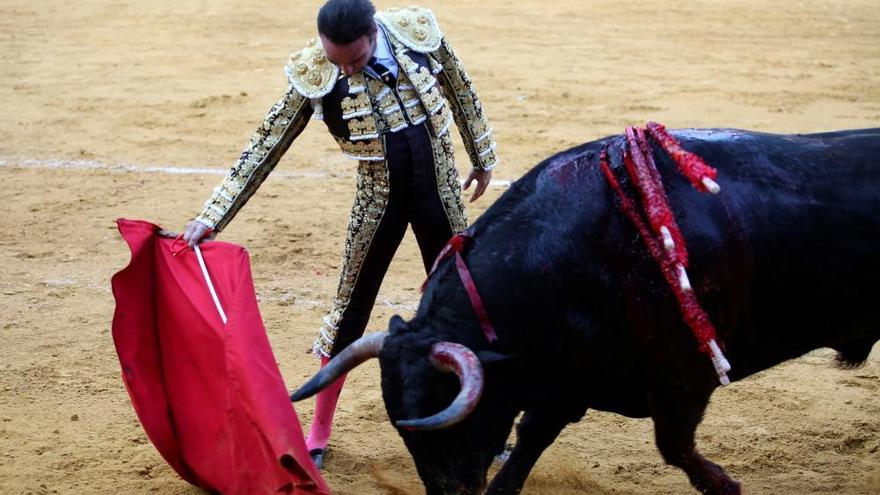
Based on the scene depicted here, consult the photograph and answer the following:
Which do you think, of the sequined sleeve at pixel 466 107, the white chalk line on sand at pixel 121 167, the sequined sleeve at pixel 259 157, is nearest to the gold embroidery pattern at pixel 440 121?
the sequined sleeve at pixel 466 107

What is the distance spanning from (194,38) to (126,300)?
8062mm

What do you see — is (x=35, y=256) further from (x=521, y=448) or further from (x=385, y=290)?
(x=521, y=448)

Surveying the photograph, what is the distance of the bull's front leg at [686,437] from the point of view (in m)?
3.61

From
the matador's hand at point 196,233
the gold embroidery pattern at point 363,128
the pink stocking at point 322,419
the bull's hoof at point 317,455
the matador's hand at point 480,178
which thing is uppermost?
the gold embroidery pattern at point 363,128

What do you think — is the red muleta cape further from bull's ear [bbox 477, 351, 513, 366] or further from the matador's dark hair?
the matador's dark hair

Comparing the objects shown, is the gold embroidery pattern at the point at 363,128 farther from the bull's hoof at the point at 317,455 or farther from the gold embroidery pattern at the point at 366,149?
the bull's hoof at the point at 317,455

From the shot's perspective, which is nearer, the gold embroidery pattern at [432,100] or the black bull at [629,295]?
the black bull at [629,295]

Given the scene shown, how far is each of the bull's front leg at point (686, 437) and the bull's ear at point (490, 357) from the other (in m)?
0.52

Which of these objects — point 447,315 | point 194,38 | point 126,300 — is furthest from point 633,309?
point 194,38

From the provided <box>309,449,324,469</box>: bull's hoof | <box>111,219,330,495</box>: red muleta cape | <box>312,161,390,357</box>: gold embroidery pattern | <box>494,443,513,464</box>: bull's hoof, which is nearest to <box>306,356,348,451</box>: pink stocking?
<box>309,449,324,469</box>: bull's hoof

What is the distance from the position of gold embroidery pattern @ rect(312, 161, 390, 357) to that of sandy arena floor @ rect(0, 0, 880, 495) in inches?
19.2

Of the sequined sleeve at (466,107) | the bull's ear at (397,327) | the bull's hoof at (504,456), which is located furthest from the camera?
the bull's hoof at (504,456)

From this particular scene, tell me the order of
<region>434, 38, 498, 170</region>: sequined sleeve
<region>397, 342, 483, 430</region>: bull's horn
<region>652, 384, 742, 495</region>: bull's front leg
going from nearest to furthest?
<region>397, 342, 483, 430</region>: bull's horn, <region>652, 384, 742, 495</region>: bull's front leg, <region>434, 38, 498, 170</region>: sequined sleeve

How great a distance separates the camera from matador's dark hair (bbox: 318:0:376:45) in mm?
3604
